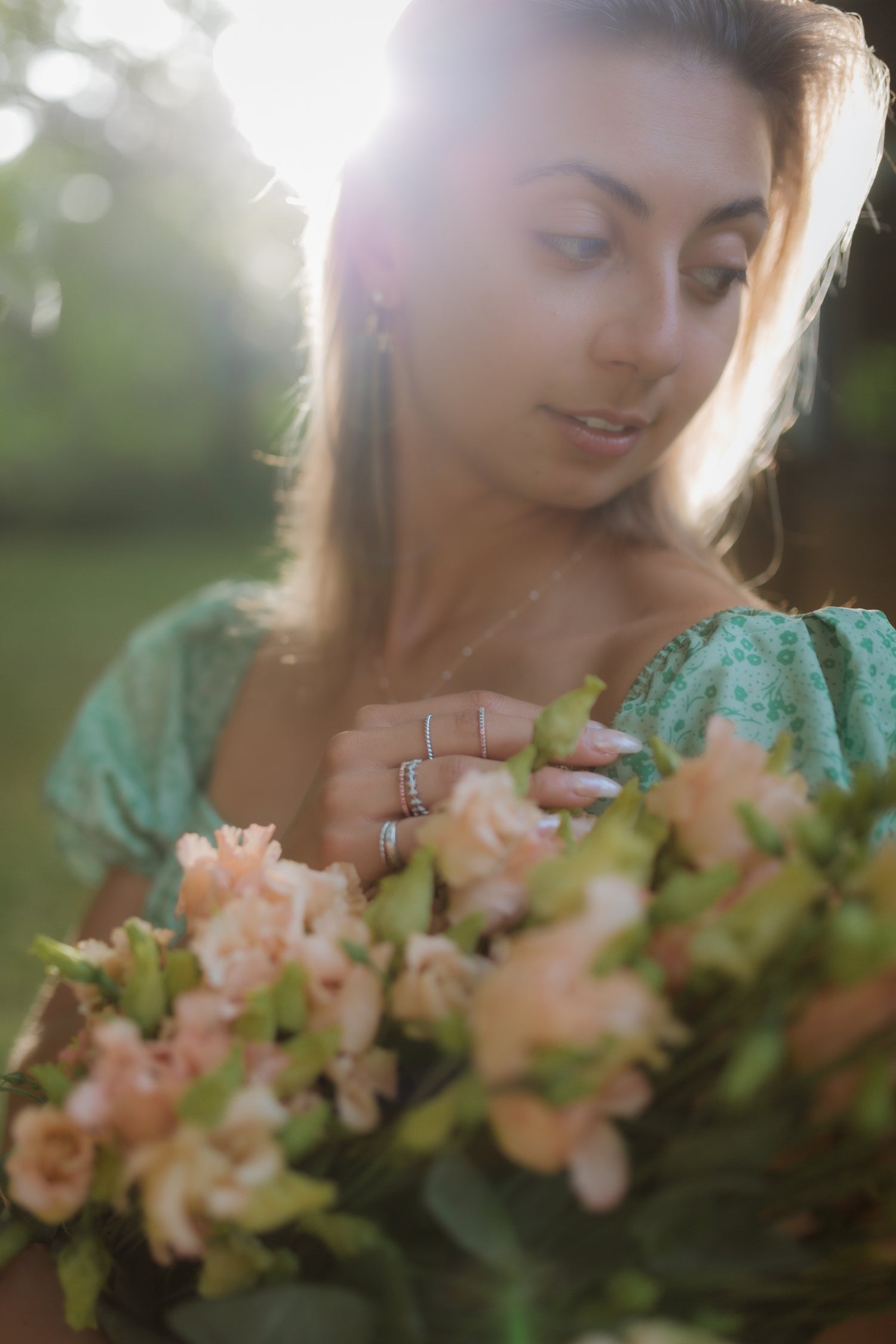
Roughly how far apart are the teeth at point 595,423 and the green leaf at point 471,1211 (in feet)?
3.11

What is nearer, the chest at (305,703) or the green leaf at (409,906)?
the green leaf at (409,906)

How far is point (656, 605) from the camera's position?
4.14 feet

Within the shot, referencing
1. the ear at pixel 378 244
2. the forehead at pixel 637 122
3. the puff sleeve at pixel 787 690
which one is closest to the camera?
the puff sleeve at pixel 787 690

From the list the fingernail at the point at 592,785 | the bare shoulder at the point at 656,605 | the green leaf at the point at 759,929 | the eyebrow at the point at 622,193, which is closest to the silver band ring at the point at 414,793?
the fingernail at the point at 592,785

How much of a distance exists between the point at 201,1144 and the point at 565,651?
0.93 meters

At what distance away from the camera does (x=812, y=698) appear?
3.12 ft

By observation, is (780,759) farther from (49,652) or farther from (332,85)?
(49,652)

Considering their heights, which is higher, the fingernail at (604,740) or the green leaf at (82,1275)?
the fingernail at (604,740)

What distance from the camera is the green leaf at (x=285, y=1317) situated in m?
0.46

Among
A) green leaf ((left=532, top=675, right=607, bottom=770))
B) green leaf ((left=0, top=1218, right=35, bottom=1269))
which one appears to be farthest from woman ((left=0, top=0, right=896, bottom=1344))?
green leaf ((left=532, top=675, right=607, bottom=770))

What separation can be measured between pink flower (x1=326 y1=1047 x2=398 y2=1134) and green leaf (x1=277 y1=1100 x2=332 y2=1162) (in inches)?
1.2

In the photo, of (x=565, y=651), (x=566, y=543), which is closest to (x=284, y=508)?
(x=566, y=543)

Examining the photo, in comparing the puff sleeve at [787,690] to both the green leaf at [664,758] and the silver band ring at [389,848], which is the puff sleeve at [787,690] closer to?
the silver band ring at [389,848]

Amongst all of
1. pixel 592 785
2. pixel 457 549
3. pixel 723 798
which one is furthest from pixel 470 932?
pixel 457 549
